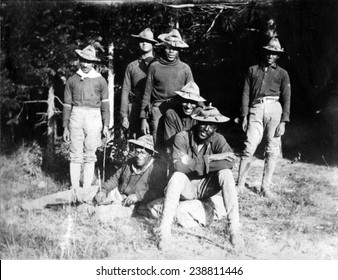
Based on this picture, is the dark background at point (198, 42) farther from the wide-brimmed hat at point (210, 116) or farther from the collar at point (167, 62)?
the wide-brimmed hat at point (210, 116)

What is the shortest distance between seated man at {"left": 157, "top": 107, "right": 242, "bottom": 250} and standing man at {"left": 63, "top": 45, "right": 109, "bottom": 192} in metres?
1.55

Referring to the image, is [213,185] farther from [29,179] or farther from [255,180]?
[29,179]

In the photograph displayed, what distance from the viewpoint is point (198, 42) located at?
7.43 m

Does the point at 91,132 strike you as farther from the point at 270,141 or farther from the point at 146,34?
the point at 270,141

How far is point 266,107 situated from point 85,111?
2639 mm

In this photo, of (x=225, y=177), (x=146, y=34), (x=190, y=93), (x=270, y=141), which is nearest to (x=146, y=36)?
(x=146, y=34)

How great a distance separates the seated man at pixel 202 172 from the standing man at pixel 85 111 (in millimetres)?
1545

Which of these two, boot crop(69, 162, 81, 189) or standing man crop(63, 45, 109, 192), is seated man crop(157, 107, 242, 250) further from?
boot crop(69, 162, 81, 189)

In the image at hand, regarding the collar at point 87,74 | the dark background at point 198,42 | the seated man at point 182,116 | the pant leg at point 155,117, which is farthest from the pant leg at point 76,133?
the dark background at point 198,42

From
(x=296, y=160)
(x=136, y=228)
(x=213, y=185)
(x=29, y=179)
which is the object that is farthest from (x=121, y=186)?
(x=296, y=160)

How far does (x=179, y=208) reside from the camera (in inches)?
184

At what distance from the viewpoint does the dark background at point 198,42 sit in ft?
19.7

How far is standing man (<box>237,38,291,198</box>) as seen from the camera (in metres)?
5.57
